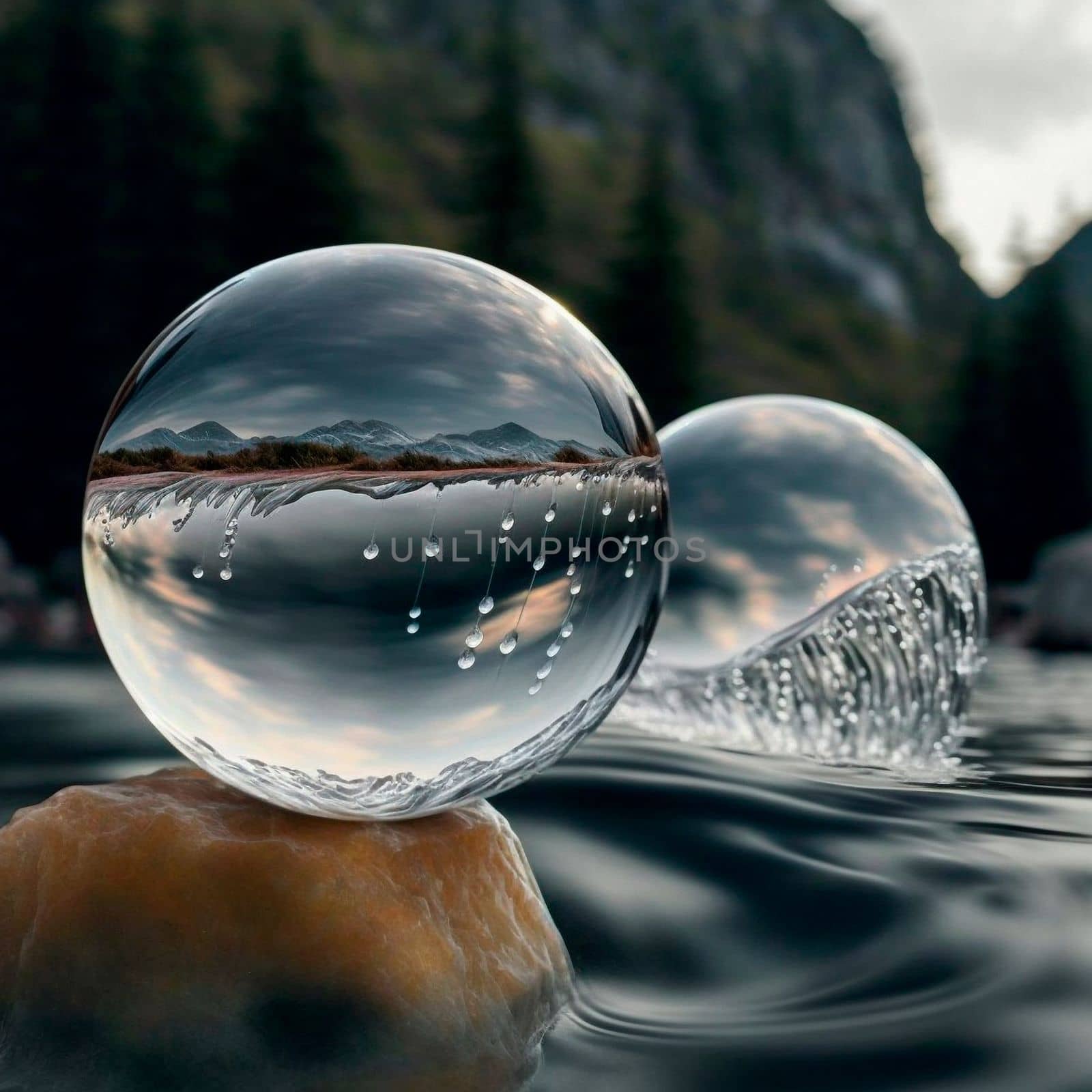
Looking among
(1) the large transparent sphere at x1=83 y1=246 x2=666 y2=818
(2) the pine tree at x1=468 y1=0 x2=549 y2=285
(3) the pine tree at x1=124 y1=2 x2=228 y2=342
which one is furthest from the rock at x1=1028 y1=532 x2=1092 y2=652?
(3) the pine tree at x1=124 y1=2 x2=228 y2=342

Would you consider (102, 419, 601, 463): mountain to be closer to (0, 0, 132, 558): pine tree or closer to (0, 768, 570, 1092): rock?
(0, 768, 570, 1092): rock

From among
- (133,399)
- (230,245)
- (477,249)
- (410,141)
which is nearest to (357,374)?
(133,399)

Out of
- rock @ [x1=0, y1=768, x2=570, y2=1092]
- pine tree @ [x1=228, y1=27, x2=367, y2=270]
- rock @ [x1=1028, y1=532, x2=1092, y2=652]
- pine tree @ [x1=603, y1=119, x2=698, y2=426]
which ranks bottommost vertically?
rock @ [x1=1028, y1=532, x2=1092, y2=652]

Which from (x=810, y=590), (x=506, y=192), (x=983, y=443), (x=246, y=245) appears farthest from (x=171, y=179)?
(x=810, y=590)

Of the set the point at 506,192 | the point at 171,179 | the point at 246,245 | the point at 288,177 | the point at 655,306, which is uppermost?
the point at 288,177

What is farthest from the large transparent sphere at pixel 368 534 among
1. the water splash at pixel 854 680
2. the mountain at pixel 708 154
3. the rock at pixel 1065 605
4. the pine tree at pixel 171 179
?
the mountain at pixel 708 154

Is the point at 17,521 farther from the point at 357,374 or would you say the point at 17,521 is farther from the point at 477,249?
the point at 357,374

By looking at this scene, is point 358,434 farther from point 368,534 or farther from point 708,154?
point 708,154
